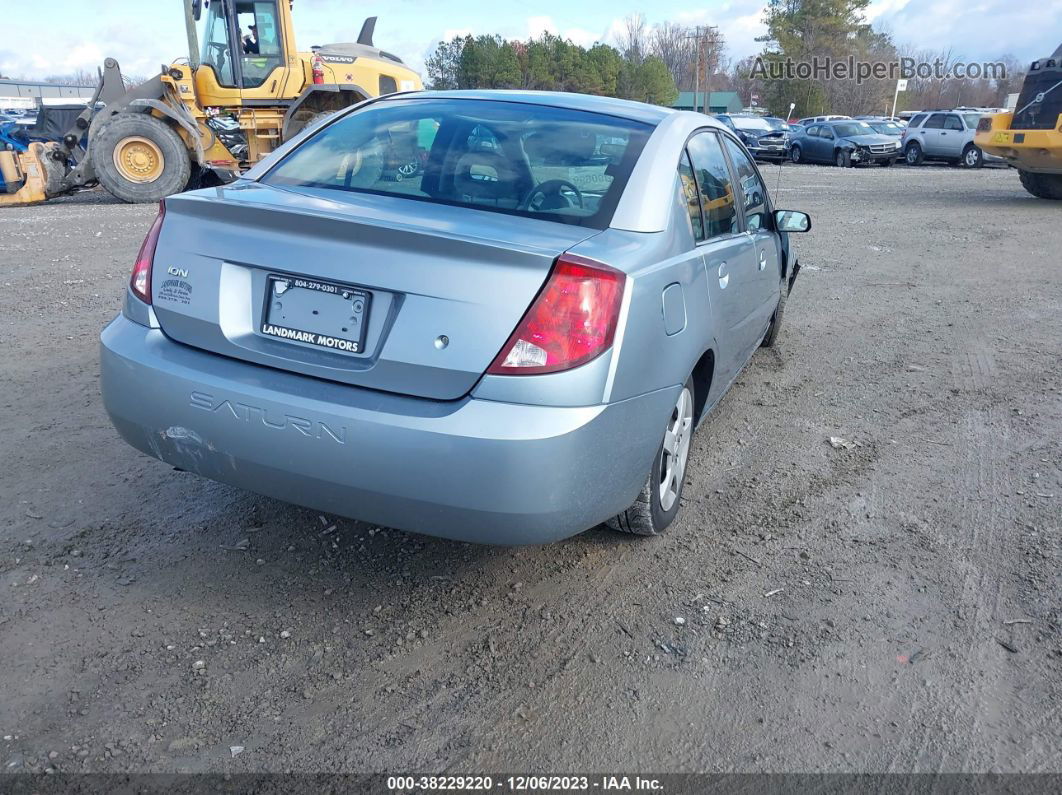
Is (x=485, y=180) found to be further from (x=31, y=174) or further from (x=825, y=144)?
(x=825, y=144)

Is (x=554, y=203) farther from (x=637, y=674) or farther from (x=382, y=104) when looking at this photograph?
(x=637, y=674)

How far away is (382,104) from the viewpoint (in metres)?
3.92

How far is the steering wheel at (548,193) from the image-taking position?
3.07m

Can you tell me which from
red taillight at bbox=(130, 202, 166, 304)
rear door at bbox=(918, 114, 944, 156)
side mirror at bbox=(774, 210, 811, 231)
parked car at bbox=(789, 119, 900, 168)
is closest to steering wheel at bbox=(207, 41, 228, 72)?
side mirror at bbox=(774, 210, 811, 231)

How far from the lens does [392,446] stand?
8.13ft

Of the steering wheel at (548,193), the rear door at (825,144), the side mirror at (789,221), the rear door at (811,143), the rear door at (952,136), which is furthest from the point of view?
the rear door at (811,143)

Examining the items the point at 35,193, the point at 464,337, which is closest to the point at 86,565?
the point at 464,337

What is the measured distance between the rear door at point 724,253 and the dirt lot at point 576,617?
2.13 ft

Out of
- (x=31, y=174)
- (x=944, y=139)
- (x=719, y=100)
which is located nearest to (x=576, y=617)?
(x=31, y=174)

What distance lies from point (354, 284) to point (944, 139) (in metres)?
27.8

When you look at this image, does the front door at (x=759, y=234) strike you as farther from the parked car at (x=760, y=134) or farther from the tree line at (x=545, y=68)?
the tree line at (x=545, y=68)

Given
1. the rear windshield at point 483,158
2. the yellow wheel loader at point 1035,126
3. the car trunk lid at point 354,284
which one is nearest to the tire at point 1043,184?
the yellow wheel loader at point 1035,126

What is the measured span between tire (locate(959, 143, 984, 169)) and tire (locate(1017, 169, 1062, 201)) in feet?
34.9

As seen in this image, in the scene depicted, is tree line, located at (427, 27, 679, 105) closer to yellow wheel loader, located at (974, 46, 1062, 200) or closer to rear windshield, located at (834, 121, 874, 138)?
rear windshield, located at (834, 121, 874, 138)
